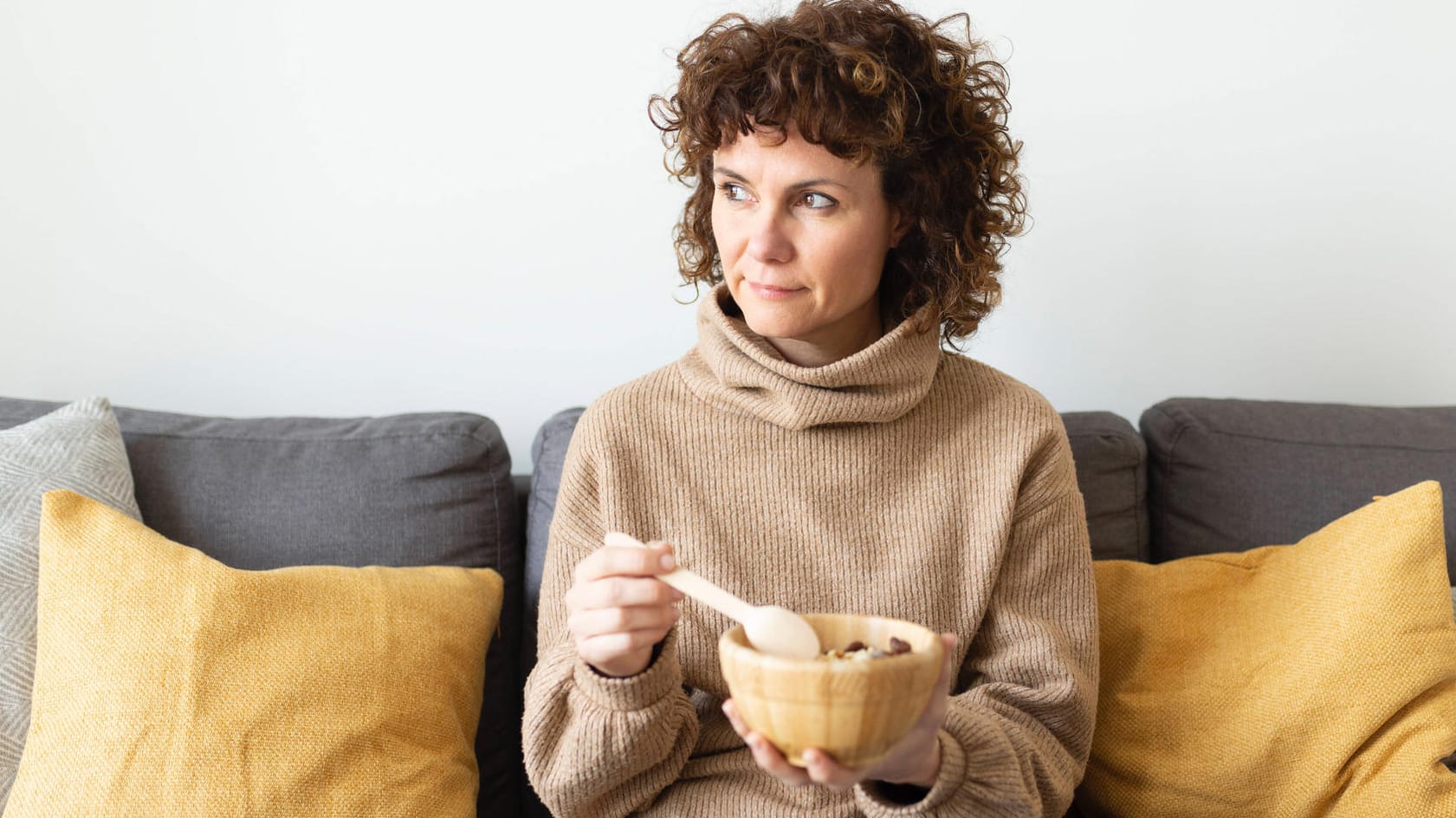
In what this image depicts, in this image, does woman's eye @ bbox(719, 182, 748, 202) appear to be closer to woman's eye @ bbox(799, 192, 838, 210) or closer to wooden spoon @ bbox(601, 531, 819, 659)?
woman's eye @ bbox(799, 192, 838, 210)

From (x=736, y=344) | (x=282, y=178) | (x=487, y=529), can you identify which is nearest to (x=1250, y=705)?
(x=736, y=344)

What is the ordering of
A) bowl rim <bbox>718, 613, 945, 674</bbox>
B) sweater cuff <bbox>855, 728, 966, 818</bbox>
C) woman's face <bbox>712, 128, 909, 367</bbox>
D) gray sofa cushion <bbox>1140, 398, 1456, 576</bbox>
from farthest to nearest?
1. gray sofa cushion <bbox>1140, 398, 1456, 576</bbox>
2. woman's face <bbox>712, 128, 909, 367</bbox>
3. sweater cuff <bbox>855, 728, 966, 818</bbox>
4. bowl rim <bbox>718, 613, 945, 674</bbox>

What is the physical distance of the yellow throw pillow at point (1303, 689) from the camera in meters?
1.36

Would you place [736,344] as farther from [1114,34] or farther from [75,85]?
[75,85]

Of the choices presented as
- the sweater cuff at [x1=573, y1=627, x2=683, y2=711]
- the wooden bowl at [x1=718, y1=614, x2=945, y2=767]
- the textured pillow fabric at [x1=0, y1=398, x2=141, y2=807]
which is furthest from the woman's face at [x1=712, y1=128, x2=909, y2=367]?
the textured pillow fabric at [x1=0, y1=398, x2=141, y2=807]

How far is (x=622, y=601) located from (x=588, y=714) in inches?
8.8

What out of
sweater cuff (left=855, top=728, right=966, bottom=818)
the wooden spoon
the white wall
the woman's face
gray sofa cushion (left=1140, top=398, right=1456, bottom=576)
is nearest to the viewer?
the wooden spoon

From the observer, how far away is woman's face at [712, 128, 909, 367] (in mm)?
1257

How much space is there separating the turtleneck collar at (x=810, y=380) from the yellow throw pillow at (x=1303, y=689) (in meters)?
0.49

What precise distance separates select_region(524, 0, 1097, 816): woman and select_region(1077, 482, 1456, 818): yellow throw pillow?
0.61 feet

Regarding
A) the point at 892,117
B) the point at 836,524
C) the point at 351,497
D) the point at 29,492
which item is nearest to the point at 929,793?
the point at 836,524

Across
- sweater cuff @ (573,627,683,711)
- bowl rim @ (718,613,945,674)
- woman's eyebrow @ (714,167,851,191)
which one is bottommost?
sweater cuff @ (573,627,683,711)

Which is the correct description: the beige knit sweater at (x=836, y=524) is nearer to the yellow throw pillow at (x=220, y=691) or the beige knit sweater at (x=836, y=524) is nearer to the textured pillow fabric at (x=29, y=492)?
the yellow throw pillow at (x=220, y=691)

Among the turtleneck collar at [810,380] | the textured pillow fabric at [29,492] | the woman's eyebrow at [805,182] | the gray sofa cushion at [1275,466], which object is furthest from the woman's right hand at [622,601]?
the gray sofa cushion at [1275,466]
